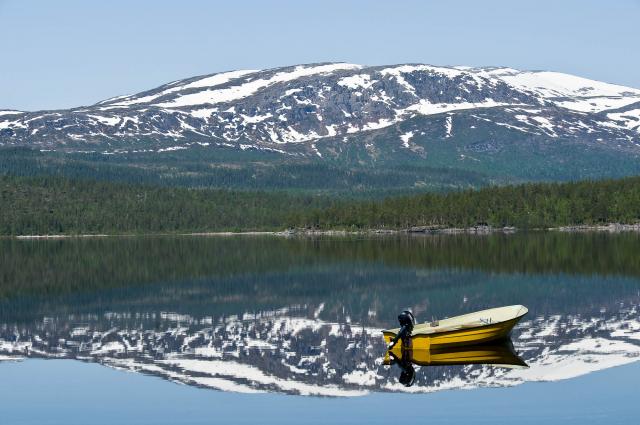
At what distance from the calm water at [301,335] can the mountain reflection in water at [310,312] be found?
185mm

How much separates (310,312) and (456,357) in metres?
26.0

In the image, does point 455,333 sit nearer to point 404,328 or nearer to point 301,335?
point 404,328

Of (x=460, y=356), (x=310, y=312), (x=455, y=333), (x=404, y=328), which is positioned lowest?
(x=310, y=312)

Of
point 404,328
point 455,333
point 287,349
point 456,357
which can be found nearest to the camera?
point 456,357

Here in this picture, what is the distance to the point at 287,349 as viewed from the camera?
6419 centimetres

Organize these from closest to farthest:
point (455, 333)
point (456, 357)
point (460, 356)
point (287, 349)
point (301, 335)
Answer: point (456, 357)
point (460, 356)
point (455, 333)
point (287, 349)
point (301, 335)

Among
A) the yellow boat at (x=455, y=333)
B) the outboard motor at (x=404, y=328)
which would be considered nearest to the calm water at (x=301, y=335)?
the outboard motor at (x=404, y=328)

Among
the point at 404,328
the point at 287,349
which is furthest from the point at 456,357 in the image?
the point at 287,349

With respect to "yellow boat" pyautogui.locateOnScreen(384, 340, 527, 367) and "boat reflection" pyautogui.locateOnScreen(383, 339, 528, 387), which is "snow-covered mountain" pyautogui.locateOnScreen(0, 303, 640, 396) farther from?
"yellow boat" pyautogui.locateOnScreen(384, 340, 527, 367)

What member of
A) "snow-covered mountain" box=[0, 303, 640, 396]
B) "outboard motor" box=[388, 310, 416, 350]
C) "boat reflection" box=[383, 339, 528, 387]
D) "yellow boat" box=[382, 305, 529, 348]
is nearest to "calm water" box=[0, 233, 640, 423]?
"snow-covered mountain" box=[0, 303, 640, 396]

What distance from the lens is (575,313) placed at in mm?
76250

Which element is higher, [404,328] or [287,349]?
[404,328]

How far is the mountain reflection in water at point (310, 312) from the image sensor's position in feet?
185

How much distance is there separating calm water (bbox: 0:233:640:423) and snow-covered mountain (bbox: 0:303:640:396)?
16 centimetres
